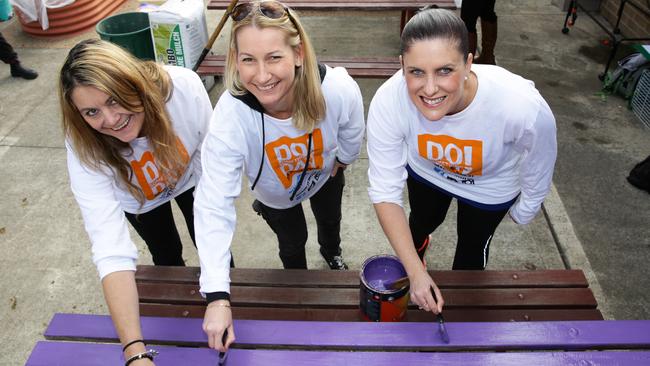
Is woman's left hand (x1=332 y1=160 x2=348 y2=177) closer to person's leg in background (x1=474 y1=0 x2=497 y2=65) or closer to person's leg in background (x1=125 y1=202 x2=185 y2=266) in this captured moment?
person's leg in background (x1=125 y1=202 x2=185 y2=266)

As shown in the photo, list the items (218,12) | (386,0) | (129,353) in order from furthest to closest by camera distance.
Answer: (218,12) < (386,0) < (129,353)

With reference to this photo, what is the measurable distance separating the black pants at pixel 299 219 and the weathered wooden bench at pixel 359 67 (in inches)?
66.7

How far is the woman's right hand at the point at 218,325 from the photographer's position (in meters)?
1.63

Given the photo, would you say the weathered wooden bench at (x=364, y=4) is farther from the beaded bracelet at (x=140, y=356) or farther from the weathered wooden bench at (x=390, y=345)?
the beaded bracelet at (x=140, y=356)

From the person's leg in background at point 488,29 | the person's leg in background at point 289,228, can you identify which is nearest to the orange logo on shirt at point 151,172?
the person's leg in background at point 289,228

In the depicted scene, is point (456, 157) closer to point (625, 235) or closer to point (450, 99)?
point (450, 99)

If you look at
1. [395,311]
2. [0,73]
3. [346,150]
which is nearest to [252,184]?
[346,150]

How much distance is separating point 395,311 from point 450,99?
80 cm

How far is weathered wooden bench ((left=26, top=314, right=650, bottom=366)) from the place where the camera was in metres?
1.68

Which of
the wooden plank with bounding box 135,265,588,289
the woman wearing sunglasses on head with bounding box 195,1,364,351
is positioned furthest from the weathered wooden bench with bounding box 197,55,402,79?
the wooden plank with bounding box 135,265,588,289

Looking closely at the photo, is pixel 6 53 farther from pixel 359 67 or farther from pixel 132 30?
pixel 359 67

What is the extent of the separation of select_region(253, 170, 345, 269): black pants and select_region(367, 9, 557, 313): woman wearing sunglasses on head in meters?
0.50

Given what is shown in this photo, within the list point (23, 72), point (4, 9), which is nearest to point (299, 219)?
point (23, 72)

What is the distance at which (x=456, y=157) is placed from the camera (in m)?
2.00
